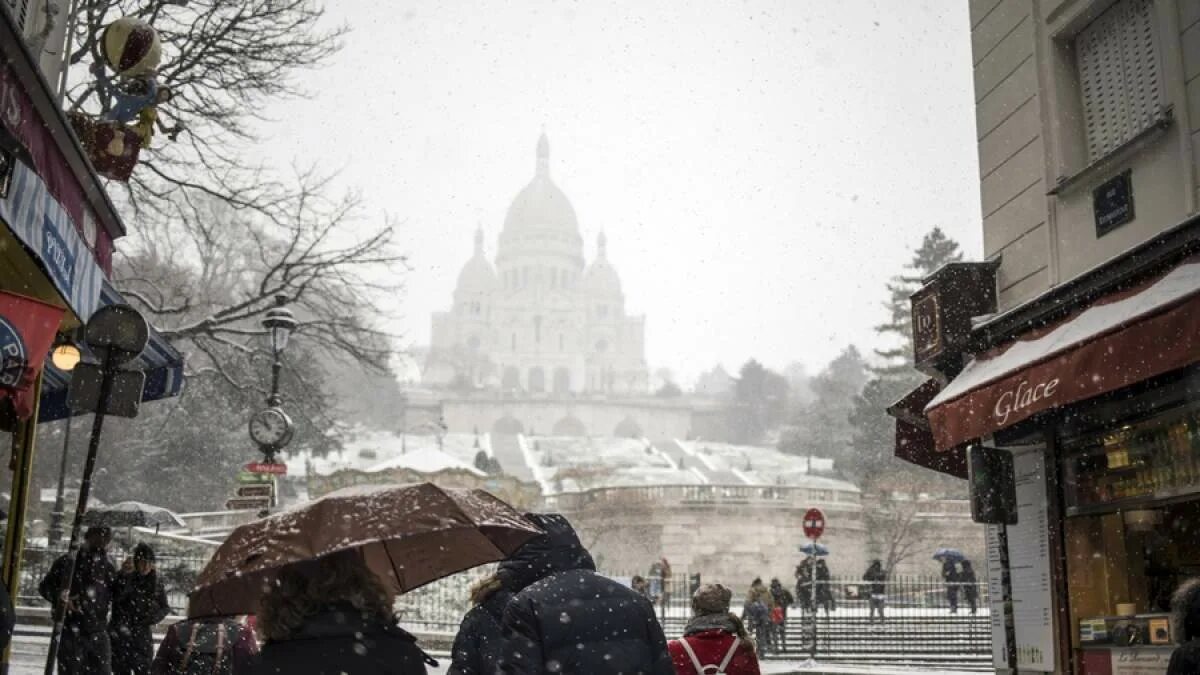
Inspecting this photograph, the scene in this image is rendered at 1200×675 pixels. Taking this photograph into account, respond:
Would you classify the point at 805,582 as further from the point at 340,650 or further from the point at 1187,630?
the point at 340,650

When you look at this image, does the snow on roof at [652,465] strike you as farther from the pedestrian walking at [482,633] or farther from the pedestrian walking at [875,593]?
the pedestrian walking at [482,633]

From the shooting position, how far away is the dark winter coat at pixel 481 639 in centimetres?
472

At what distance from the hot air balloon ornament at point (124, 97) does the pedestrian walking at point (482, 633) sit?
610 centimetres

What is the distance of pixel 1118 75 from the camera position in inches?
340

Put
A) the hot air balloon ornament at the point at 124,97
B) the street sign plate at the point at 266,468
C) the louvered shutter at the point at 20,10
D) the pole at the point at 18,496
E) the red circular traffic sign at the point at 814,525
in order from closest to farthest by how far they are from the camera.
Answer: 1. the pole at the point at 18,496
2. the louvered shutter at the point at 20,10
3. the hot air balloon ornament at the point at 124,97
4. the street sign plate at the point at 266,468
5. the red circular traffic sign at the point at 814,525

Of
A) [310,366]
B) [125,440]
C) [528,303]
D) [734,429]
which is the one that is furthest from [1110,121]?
[528,303]

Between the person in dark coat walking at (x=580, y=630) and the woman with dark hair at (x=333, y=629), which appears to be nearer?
the woman with dark hair at (x=333, y=629)

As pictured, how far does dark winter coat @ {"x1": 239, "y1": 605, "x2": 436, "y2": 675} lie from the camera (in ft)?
10.8

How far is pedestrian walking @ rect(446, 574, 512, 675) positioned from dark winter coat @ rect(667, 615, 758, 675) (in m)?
1.33

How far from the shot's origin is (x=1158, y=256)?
7.28 metres

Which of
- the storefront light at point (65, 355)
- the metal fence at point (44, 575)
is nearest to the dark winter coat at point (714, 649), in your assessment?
the storefront light at point (65, 355)

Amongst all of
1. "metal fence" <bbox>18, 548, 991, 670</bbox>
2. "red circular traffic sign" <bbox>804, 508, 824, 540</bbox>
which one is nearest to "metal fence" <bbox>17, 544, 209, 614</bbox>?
"metal fence" <bbox>18, 548, 991, 670</bbox>

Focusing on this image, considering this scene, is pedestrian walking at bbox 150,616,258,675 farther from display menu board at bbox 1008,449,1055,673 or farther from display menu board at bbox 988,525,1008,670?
display menu board at bbox 988,525,1008,670

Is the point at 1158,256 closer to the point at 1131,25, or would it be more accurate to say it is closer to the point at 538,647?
the point at 1131,25
